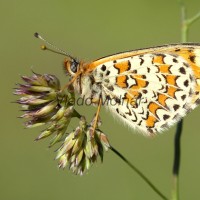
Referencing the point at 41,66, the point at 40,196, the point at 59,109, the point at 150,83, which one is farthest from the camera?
the point at 41,66

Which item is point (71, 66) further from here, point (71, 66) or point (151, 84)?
point (151, 84)

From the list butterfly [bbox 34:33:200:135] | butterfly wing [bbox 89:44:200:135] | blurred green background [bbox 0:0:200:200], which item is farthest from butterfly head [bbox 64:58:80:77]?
blurred green background [bbox 0:0:200:200]

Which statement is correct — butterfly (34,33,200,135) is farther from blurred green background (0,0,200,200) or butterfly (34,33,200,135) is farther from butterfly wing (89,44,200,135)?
blurred green background (0,0,200,200)

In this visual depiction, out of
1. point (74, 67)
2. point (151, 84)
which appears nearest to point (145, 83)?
point (151, 84)

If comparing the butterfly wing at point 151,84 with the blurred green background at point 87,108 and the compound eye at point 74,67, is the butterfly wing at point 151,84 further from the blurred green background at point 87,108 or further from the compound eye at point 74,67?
the blurred green background at point 87,108

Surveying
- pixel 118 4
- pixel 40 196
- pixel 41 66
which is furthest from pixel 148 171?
pixel 118 4

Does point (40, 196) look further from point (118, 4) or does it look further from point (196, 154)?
point (118, 4)
